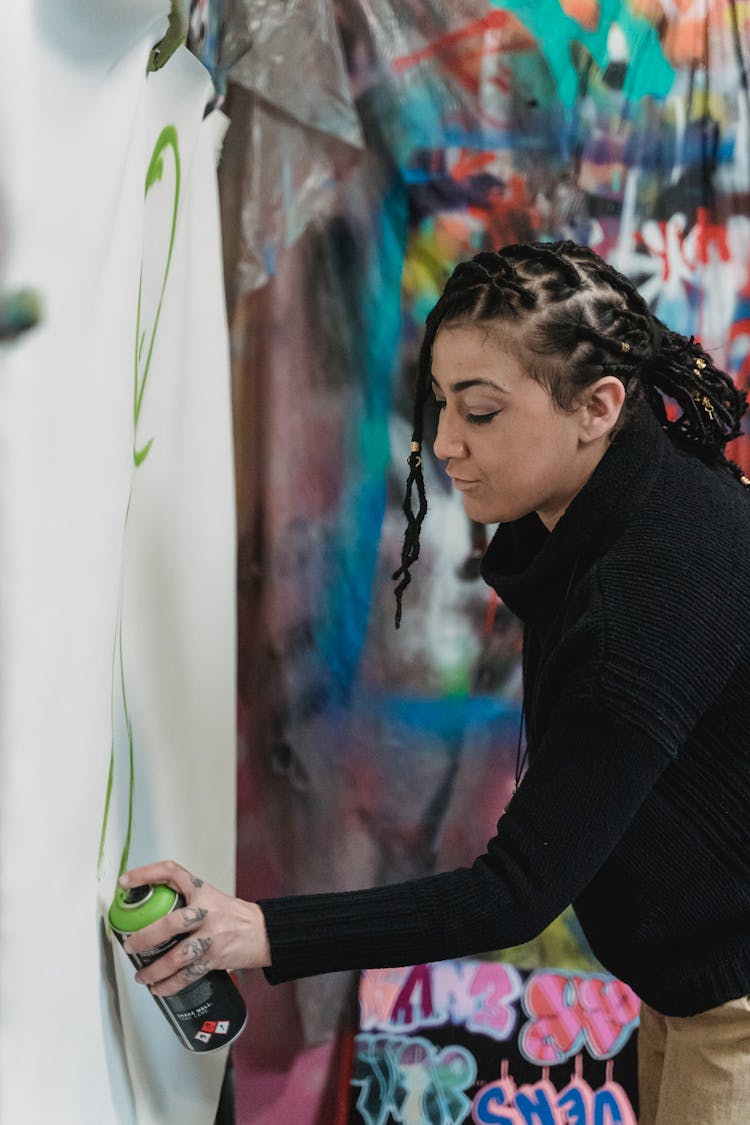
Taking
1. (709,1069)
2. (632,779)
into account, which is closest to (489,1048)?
(709,1069)

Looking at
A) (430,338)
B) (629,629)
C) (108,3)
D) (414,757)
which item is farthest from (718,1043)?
(108,3)

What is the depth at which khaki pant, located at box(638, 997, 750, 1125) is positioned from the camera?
113 centimetres

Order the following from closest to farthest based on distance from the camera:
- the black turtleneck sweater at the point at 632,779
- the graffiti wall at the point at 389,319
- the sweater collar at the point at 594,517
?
the black turtleneck sweater at the point at 632,779
the sweater collar at the point at 594,517
the graffiti wall at the point at 389,319

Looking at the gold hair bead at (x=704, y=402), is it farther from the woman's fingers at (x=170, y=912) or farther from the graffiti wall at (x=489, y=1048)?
the graffiti wall at (x=489, y=1048)

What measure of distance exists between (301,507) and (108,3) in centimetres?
91

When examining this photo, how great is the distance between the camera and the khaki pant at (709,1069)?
1134 millimetres

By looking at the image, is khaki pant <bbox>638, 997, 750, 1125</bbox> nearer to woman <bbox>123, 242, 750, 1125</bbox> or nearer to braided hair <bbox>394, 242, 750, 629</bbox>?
woman <bbox>123, 242, 750, 1125</bbox>

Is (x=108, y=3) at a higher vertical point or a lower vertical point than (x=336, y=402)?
higher

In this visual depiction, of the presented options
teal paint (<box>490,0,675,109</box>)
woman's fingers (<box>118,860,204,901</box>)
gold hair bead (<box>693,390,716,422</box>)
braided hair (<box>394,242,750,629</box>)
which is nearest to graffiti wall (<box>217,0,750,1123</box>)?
teal paint (<box>490,0,675,109</box>)

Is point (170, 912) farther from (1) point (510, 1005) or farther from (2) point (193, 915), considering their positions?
(1) point (510, 1005)

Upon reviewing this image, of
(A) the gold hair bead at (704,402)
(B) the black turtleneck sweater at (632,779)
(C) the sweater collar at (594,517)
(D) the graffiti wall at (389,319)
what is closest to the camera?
(B) the black turtleneck sweater at (632,779)

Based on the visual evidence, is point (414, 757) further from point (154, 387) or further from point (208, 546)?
point (154, 387)

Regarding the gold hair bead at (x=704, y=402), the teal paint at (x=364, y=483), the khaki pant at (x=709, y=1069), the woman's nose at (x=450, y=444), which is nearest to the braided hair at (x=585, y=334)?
the gold hair bead at (x=704, y=402)

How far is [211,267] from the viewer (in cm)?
154
